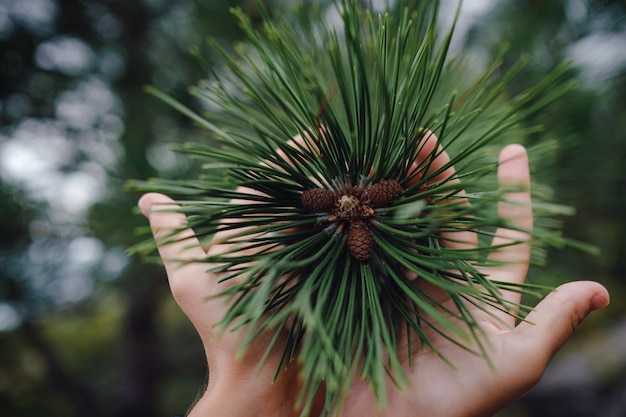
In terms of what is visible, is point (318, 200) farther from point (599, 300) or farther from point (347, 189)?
point (599, 300)

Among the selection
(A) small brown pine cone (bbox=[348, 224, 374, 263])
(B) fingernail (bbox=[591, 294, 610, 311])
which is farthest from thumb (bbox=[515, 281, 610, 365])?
(A) small brown pine cone (bbox=[348, 224, 374, 263])

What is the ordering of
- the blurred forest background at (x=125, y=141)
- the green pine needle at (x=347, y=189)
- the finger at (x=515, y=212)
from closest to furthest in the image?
the green pine needle at (x=347, y=189), the finger at (x=515, y=212), the blurred forest background at (x=125, y=141)

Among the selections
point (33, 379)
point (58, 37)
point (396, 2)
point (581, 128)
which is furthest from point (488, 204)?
point (33, 379)

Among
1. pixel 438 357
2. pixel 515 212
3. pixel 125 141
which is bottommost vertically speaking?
pixel 438 357

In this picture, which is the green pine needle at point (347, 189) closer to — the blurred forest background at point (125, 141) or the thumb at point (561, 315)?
the thumb at point (561, 315)

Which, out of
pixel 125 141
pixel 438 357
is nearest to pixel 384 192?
pixel 438 357

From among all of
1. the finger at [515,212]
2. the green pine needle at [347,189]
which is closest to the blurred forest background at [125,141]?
the finger at [515,212]
